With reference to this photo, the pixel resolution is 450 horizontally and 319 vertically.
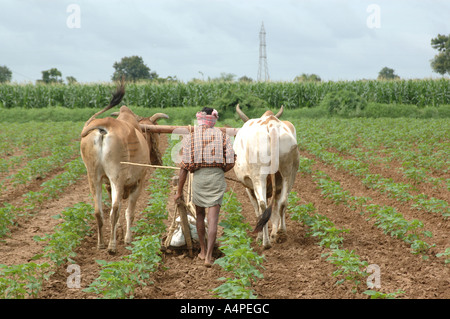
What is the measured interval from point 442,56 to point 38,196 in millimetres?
54300

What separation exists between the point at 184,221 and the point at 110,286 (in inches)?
68.3

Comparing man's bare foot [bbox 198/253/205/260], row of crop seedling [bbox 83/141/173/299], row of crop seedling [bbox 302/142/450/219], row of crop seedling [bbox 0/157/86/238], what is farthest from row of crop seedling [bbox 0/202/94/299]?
row of crop seedling [bbox 302/142/450/219]

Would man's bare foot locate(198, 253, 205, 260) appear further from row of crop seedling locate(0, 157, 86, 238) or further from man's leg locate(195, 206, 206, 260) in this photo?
row of crop seedling locate(0, 157, 86, 238)

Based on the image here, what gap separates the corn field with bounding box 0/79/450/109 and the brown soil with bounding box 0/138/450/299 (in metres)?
22.8

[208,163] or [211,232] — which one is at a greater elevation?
[208,163]

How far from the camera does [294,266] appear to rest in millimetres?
6066

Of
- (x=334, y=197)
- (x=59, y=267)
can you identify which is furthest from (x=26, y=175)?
(x=334, y=197)

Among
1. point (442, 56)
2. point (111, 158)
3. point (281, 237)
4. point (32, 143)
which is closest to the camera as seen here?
point (111, 158)

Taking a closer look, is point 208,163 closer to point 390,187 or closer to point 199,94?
point 390,187

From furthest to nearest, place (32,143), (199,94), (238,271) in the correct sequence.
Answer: (199,94)
(32,143)
(238,271)

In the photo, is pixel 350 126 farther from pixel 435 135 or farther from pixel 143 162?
pixel 143 162

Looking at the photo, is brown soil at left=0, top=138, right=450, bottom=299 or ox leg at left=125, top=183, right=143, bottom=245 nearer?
brown soil at left=0, top=138, right=450, bottom=299

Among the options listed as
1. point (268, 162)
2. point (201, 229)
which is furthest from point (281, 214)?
point (201, 229)

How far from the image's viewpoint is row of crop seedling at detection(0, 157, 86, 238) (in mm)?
7775
